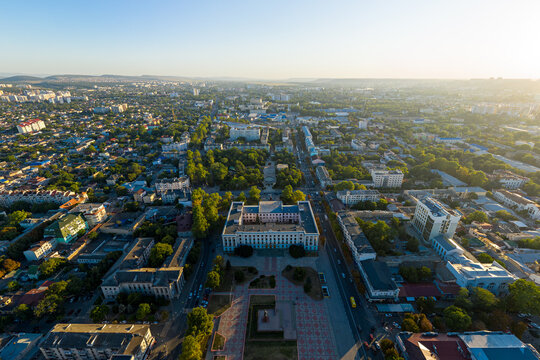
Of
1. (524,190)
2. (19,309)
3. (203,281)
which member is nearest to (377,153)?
(524,190)

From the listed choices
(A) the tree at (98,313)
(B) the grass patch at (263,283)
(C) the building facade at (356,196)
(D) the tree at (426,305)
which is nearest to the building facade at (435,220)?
(C) the building facade at (356,196)

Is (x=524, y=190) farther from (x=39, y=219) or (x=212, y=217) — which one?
(x=39, y=219)

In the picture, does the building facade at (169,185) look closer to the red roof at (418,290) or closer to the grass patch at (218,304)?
the grass patch at (218,304)

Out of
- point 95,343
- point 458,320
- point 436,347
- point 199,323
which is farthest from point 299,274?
point 95,343

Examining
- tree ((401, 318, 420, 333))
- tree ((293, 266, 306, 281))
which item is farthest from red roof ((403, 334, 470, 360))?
tree ((293, 266, 306, 281))

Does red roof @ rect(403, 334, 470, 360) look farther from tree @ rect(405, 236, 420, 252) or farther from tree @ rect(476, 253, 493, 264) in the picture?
tree @ rect(476, 253, 493, 264)
